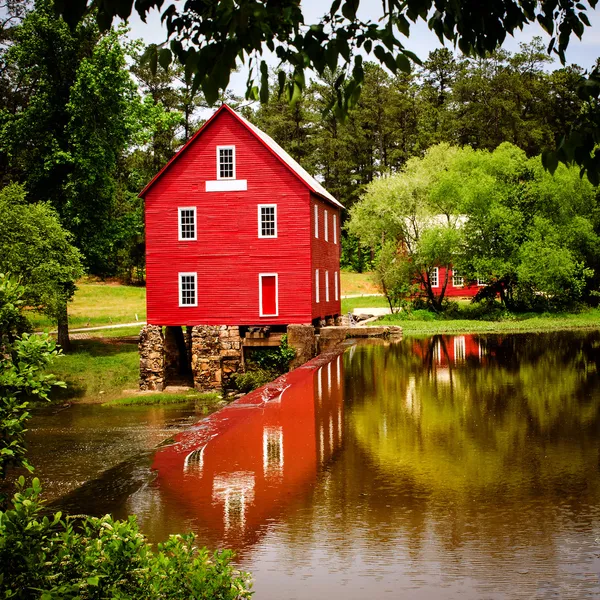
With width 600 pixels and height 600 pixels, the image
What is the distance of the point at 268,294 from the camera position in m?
30.7

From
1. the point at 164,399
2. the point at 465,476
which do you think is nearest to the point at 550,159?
the point at 465,476

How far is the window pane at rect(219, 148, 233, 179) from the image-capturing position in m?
30.6

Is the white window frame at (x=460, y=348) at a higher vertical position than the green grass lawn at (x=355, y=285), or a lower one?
lower

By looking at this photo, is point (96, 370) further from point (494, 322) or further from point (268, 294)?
point (494, 322)

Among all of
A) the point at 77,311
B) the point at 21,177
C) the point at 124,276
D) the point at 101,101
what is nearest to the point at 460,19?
the point at 101,101

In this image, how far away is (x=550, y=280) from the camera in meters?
41.2

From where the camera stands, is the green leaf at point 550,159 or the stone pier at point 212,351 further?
the stone pier at point 212,351

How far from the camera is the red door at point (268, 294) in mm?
30609

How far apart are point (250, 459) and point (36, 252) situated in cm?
2035

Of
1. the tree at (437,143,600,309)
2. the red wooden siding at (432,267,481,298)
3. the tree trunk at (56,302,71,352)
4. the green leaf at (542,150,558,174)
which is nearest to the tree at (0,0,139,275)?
the tree trunk at (56,302,71,352)

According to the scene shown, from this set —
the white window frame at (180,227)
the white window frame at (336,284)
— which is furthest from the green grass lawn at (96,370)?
the white window frame at (336,284)

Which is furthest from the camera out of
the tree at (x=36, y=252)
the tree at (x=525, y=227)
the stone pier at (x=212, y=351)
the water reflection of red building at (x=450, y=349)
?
the tree at (x=525, y=227)

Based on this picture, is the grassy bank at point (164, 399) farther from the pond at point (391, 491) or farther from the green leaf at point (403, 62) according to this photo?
the green leaf at point (403, 62)

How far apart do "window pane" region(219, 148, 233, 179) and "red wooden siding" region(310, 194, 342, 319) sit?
330cm
